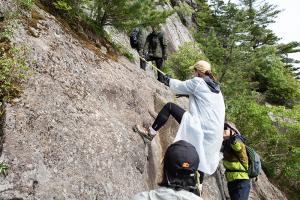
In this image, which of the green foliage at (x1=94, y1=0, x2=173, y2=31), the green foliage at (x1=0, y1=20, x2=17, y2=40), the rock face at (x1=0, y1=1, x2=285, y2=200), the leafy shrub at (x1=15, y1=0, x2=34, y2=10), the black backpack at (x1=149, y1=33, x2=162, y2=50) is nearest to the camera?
the rock face at (x1=0, y1=1, x2=285, y2=200)

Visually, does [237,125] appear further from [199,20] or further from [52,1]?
[199,20]

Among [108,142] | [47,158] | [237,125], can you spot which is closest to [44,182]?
[47,158]

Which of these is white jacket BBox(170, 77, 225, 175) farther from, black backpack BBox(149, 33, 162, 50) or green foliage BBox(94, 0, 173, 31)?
black backpack BBox(149, 33, 162, 50)

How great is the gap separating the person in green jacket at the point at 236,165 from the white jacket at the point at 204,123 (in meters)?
0.53

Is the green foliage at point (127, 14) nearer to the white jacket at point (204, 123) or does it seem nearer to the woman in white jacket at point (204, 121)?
the woman in white jacket at point (204, 121)

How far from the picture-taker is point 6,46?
4934mm

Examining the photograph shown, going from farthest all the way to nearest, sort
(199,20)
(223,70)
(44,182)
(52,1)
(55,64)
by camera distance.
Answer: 1. (199,20)
2. (223,70)
3. (52,1)
4. (55,64)
5. (44,182)

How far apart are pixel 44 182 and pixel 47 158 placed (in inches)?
13.3

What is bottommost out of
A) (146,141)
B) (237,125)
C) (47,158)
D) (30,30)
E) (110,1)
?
(237,125)

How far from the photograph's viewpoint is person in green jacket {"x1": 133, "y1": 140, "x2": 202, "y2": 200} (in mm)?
2416

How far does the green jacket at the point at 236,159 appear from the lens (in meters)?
5.38

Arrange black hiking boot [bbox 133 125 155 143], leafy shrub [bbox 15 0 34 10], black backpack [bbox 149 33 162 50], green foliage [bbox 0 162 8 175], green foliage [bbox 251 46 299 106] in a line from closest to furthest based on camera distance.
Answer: green foliage [bbox 0 162 8 175], leafy shrub [bbox 15 0 34 10], black hiking boot [bbox 133 125 155 143], black backpack [bbox 149 33 162 50], green foliage [bbox 251 46 299 106]

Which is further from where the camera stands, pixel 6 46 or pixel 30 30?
pixel 30 30

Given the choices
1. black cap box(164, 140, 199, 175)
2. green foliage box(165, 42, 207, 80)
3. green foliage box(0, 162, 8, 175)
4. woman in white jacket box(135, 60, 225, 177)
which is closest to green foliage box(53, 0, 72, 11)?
woman in white jacket box(135, 60, 225, 177)
